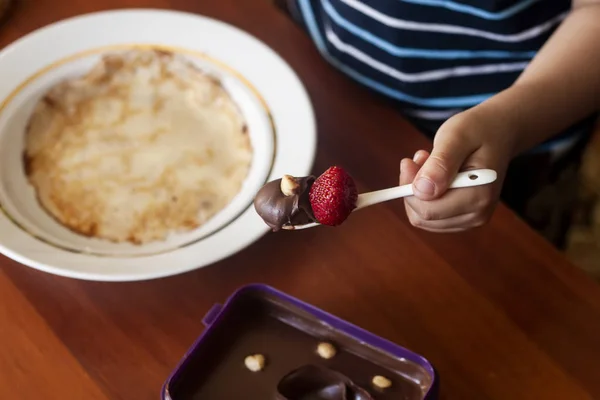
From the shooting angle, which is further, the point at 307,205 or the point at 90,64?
the point at 90,64

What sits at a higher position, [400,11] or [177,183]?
[400,11]

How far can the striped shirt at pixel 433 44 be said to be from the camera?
2.64ft

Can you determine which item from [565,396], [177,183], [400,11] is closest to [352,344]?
[565,396]

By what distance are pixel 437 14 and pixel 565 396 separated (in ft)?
1.57

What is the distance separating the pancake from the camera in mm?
714

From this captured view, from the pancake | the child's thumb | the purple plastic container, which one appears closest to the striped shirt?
the pancake

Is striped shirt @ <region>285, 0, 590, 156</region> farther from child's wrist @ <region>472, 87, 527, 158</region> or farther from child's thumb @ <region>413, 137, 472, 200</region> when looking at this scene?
child's thumb @ <region>413, 137, 472, 200</region>

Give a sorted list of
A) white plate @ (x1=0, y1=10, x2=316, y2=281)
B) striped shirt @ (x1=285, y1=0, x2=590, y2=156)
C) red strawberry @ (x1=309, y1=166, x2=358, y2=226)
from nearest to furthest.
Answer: red strawberry @ (x1=309, y1=166, x2=358, y2=226) < white plate @ (x1=0, y1=10, x2=316, y2=281) < striped shirt @ (x1=285, y1=0, x2=590, y2=156)

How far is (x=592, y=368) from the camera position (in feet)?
1.93

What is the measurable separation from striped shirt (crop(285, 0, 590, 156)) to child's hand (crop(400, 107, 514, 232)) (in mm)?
194

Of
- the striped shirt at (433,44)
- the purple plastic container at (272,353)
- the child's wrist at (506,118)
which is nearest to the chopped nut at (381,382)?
the purple plastic container at (272,353)

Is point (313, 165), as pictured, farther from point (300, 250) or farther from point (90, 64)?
point (90, 64)

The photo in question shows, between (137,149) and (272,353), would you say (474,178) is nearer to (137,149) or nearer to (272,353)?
(272,353)

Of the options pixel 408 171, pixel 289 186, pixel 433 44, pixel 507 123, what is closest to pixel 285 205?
pixel 289 186
